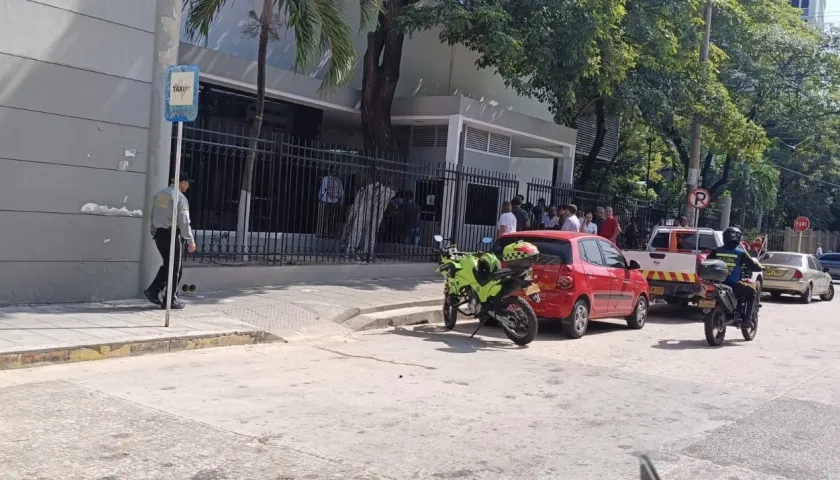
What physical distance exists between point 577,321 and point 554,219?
6.97 metres

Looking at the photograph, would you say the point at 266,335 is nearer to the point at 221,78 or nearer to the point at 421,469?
the point at 421,469

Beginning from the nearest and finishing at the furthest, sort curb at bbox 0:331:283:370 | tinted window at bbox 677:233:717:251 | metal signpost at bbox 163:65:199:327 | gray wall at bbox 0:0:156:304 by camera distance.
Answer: curb at bbox 0:331:283:370
metal signpost at bbox 163:65:199:327
gray wall at bbox 0:0:156:304
tinted window at bbox 677:233:717:251

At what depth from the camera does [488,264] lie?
9977mm

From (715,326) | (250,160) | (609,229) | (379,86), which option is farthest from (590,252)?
(379,86)

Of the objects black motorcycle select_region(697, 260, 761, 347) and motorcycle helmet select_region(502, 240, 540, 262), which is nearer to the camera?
motorcycle helmet select_region(502, 240, 540, 262)

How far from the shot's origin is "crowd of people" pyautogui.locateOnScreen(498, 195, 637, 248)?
14830mm

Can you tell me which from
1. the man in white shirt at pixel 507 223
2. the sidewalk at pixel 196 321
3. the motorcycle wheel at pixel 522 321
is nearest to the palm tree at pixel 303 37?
the sidewalk at pixel 196 321

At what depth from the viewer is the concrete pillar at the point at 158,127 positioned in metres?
10.4

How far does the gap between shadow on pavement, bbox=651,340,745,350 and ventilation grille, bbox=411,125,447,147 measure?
9.79 metres

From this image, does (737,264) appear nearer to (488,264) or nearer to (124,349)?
(488,264)

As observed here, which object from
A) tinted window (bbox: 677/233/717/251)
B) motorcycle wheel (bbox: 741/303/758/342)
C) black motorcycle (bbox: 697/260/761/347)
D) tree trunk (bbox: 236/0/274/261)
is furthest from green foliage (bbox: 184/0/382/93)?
tinted window (bbox: 677/233/717/251)

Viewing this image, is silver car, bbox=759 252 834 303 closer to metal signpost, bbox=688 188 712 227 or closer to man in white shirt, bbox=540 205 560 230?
metal signpost, bbox=688 188 712 227

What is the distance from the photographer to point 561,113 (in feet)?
69.1

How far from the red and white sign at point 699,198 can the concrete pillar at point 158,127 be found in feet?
50.8
